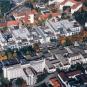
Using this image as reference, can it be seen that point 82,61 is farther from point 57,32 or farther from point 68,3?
point 68,3

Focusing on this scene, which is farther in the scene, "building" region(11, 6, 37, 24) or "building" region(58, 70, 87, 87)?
"building" region(11, 6, 37, 24)

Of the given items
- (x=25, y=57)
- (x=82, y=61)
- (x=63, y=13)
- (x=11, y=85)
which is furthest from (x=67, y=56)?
(x=63, y=13)

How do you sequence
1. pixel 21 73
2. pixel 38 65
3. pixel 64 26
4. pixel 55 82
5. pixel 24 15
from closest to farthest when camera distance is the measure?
pixel 55 82
pixel 21 73
pixel 38 65
pixel 64 26
pixel 24 15

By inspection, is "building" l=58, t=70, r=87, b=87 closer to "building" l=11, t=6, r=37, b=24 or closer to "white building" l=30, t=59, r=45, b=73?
"white building" l=30, t=59, r=45, b=73

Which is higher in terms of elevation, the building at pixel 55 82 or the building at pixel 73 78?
the building at pixel 73 78

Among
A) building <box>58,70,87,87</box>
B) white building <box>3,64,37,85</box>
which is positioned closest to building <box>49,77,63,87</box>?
building <box>58,70,87,87</box>

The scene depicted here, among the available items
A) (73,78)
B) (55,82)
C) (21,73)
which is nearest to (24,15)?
(21,73)

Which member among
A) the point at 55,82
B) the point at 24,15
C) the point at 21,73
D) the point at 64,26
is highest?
the point at 24,15

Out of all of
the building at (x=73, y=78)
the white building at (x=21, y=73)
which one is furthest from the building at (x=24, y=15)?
the building at (x=73, y=78)

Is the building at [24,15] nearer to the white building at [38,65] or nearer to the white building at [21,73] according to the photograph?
the white building at [38,65]

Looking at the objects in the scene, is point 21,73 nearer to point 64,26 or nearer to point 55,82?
point 55,82

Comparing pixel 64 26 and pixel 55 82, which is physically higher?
pixel 64 26
